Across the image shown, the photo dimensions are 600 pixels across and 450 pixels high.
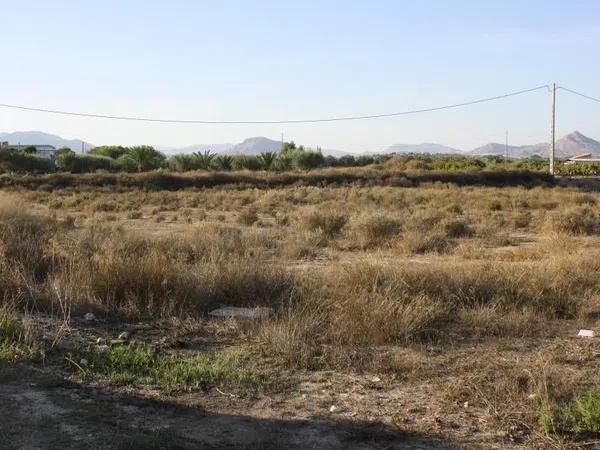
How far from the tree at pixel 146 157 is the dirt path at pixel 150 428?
224 feet

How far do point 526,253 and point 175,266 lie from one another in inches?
327

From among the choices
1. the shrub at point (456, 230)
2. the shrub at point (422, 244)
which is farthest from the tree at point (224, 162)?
the shrub at point (422, 244)

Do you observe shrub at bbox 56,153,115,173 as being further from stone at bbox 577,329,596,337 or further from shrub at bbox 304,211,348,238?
stone at bbox 577,329,596,337

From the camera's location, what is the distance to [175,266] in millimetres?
10570

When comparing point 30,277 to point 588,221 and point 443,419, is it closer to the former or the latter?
point 443,419

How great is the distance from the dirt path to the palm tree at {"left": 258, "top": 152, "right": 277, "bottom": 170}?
7052cm

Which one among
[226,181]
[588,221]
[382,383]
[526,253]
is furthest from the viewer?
[226,181]

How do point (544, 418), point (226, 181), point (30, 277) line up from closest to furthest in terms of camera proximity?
point (544, 418)
point (30, 277)
point (226, 181)

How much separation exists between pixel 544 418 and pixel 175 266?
6.35 meters

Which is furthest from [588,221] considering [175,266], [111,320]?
[111,320]

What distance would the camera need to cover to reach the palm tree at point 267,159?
76.5 m

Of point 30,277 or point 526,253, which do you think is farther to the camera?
point 526,253

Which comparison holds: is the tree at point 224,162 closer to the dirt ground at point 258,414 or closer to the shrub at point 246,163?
the shrub at point 246,163

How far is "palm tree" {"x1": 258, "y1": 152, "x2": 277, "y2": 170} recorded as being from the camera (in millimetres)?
76500
